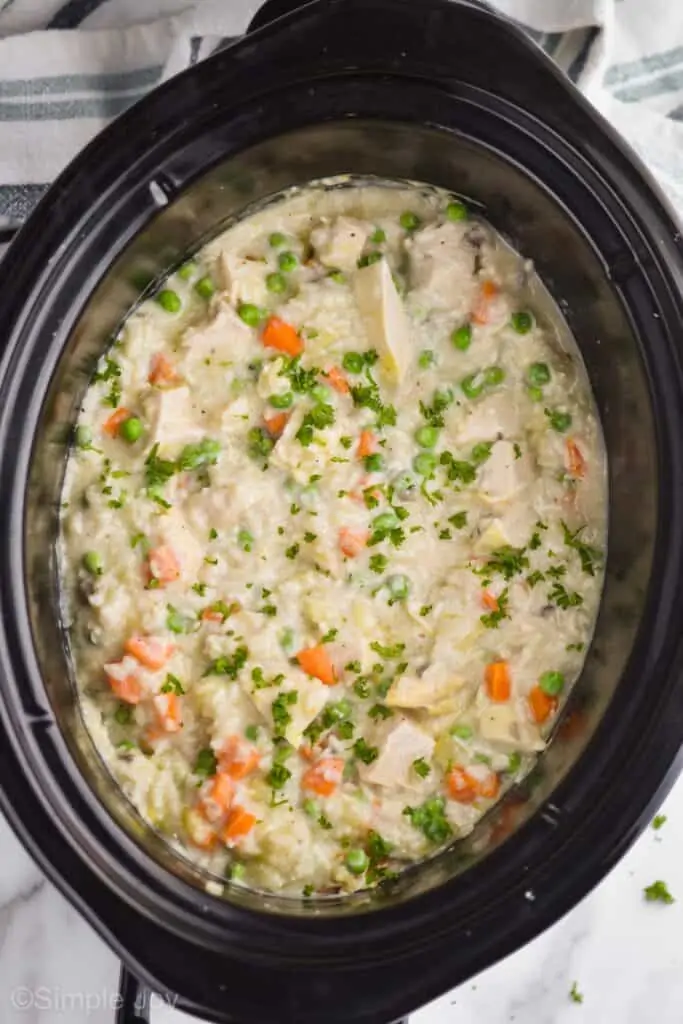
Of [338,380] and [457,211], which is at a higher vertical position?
[457,211]

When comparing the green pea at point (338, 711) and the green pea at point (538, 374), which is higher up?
the green pea at point (538, 374)

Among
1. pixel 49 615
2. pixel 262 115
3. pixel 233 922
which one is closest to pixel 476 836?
pixel 233 922

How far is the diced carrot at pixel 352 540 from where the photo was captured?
2719 mm

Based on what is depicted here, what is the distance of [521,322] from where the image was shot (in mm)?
2799

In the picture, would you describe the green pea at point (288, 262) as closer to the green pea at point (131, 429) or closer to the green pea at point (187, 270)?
the green pea at point (187, 270)

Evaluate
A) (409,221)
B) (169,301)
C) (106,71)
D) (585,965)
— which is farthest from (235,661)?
(106,71)

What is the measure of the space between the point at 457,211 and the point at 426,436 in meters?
0.52

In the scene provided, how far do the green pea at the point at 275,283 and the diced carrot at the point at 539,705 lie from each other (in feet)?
3.40

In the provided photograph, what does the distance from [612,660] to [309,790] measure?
70 centimetres

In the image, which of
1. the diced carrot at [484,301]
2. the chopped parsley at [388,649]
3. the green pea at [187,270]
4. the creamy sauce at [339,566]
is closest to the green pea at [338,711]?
the creamy sauce at [339,566]

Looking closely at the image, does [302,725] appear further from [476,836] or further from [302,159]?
[302,159]

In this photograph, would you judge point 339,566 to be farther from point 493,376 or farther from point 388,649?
point 493,376

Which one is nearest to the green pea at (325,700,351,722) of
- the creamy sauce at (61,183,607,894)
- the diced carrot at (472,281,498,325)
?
the creamy sauce at (61,183,607,894)

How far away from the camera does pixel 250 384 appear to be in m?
2.79
